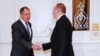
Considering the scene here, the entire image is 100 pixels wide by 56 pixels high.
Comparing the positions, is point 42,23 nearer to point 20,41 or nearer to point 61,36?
point 20,41

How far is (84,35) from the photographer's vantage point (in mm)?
4336

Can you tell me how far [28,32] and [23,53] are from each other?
316mm

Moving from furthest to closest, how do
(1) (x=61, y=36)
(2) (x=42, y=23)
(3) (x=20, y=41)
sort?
(2) (x=42, y=23) → (3) (x=20, y=41) → (1) (x=61, y=36)

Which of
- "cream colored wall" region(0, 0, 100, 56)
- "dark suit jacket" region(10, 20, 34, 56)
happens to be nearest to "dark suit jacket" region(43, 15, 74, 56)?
"dark suit jacket" region(10, 20, 34, 56)

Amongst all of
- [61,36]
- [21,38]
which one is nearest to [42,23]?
[21,38]

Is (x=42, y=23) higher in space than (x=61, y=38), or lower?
higher

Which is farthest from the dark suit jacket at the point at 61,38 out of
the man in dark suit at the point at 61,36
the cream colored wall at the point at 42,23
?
the cream colored wall at the point at 42,23

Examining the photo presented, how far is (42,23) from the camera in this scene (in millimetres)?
4285

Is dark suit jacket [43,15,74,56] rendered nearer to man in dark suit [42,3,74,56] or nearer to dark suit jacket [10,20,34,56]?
man in dark suit [42,3,74,56]

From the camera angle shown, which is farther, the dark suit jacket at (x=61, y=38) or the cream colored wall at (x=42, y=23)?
the cream colored wall at (x=42, y=23)

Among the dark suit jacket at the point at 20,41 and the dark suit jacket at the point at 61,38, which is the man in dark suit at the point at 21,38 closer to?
the dark suit jacket at the point at 20,41

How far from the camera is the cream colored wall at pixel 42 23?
419 centimetres

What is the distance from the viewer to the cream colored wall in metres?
4.19

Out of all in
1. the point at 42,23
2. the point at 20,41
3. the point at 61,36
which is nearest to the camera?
the point at 61,36
